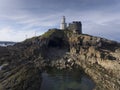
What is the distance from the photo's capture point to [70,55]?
8606cm

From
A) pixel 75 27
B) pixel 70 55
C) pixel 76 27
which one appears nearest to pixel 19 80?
pixel 70 55

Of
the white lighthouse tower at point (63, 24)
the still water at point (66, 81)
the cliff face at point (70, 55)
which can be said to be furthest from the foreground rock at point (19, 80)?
the white lighthouse tower at point (63, 24)

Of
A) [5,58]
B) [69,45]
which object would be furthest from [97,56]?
[5,58]

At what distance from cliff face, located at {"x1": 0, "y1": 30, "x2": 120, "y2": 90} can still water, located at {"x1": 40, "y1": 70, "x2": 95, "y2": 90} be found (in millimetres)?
2207

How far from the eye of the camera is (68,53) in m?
88.4

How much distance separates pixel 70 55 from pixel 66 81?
26.6 m

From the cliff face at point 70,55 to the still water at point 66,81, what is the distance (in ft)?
7.24

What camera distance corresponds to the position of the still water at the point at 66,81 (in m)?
53.6

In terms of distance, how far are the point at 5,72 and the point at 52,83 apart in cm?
1236

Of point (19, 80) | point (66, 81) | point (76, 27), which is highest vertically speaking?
point (76, 27)

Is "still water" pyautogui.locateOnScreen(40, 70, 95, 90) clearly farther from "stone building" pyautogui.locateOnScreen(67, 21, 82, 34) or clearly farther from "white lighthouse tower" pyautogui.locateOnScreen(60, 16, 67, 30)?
"white lighthouse tower" pyautogui.locateOnScreen(60, 16, 67, 30)

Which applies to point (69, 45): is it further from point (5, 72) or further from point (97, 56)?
point (5, 72)

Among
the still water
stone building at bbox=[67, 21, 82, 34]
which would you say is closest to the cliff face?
the still water

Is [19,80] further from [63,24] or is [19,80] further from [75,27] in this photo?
[63,24]
